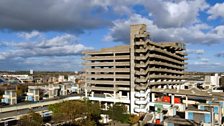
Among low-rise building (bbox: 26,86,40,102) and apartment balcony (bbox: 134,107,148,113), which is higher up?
low-rise building (bbox: 26,86,40,102)

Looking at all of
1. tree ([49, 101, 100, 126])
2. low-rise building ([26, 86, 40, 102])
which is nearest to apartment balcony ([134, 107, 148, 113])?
tree ([49, 101, 100, 126])

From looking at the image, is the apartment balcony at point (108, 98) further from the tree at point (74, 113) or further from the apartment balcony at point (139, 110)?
the tree at point (74, 113)

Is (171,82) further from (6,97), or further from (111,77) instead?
(6,97)

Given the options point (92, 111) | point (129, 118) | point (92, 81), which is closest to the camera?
point (92, 111)

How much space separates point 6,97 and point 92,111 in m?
33.4

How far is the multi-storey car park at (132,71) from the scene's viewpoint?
7306cm

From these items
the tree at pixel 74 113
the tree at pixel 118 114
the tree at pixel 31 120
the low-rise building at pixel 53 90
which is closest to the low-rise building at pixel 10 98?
the low-rise building at pixel 53 90

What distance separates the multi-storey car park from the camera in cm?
7306

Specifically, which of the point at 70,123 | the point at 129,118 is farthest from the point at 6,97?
the point at 129,118

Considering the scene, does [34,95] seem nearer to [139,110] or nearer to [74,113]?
[139,110]

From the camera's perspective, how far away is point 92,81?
87375 mm

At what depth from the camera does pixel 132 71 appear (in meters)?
73.9

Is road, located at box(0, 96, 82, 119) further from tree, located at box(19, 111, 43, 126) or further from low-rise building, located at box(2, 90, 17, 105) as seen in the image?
tree, located at box(19, 111, 43, 126)

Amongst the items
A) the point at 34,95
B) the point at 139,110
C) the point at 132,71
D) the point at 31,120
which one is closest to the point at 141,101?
the point at 139,110
